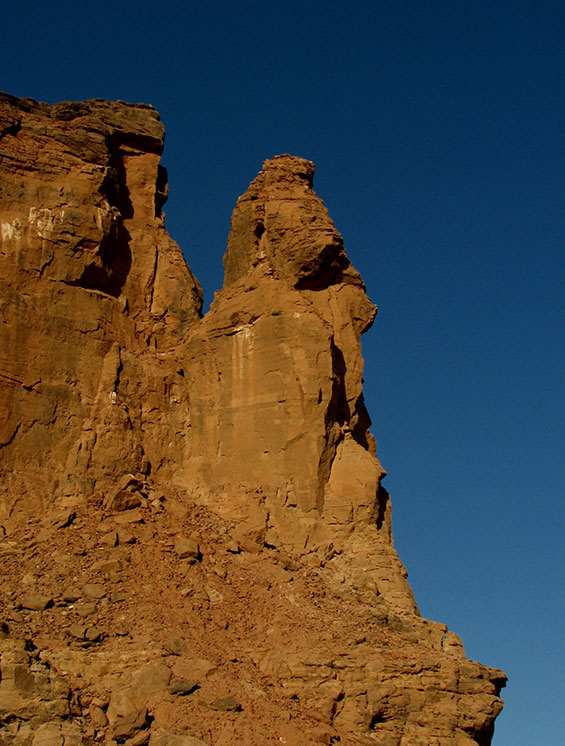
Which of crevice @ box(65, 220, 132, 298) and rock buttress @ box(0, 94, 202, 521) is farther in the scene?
crevice @ box(65, 220, 132, 298)

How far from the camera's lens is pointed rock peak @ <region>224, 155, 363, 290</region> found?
111 ft

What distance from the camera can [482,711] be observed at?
26984 millimetres

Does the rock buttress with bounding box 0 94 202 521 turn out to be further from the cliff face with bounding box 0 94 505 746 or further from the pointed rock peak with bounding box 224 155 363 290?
the pointed rock peak with bounding box 224 155 363 290

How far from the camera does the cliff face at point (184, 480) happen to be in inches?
1008

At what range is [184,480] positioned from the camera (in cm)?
3272

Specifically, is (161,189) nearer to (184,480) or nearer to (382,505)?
(184,480)

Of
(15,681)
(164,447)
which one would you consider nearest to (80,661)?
(15,681)

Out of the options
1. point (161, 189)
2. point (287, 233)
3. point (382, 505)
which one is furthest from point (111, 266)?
point (382, 505)

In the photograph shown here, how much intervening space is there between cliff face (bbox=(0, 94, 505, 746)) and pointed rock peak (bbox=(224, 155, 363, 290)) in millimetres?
61

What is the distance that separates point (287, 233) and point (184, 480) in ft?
22.1

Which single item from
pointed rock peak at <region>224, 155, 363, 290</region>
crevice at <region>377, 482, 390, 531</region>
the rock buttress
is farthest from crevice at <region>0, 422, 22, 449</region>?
crevice at <region>377, 482, 390, 531</region>

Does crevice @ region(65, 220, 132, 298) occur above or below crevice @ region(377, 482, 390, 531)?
above

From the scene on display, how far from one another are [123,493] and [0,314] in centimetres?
523

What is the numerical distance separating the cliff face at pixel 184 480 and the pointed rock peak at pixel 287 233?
0.20 ft
